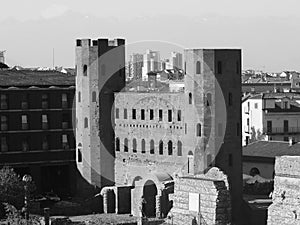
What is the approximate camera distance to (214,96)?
217 feet

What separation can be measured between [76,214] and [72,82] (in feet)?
49.9

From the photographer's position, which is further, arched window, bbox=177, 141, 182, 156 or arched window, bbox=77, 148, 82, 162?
arched window, bbox=77, 148, 82, 162

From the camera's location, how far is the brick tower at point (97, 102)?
75562 mm

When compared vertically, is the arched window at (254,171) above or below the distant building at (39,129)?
below

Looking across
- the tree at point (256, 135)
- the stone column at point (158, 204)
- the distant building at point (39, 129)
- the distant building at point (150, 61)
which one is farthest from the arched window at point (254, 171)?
the distant building at point (39, 129)

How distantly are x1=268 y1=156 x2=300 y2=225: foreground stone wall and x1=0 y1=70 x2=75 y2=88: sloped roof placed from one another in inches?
1161

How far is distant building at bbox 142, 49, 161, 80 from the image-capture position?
87.6m

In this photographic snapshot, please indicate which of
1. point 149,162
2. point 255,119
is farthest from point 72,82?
point 255,119

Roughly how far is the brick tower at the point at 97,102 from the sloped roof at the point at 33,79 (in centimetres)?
460

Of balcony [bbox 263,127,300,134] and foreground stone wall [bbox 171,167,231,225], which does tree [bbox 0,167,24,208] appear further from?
balcony [bbox 263,127,300,134]

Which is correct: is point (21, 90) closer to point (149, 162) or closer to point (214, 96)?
point (149, 162)

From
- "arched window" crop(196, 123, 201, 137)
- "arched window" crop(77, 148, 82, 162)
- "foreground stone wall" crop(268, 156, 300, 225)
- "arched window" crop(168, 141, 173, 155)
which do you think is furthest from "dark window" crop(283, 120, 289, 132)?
"foreground stone wall" crop(268, 156, 300, 225)

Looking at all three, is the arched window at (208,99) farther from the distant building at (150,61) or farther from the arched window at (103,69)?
the distant building at (150,61)

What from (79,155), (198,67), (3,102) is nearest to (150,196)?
(198,67)
